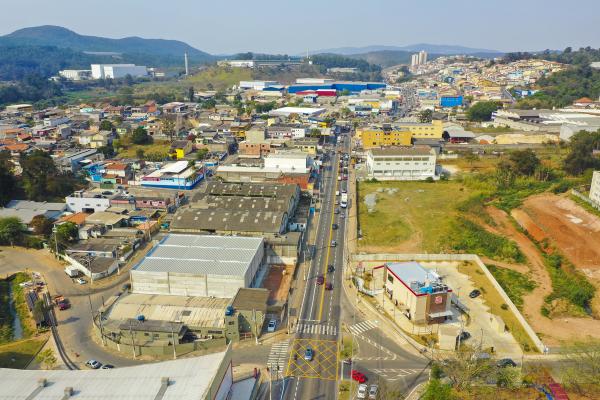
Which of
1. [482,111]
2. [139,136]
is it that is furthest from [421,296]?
[482,111]

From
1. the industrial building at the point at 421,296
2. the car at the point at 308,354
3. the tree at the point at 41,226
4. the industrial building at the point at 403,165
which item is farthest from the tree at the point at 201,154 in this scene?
the car at the point at 308,354

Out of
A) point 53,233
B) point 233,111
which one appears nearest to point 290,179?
point 53,233

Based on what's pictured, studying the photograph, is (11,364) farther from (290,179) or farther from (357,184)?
(357,184)

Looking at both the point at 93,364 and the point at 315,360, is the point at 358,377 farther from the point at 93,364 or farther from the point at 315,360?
the point at 93,364

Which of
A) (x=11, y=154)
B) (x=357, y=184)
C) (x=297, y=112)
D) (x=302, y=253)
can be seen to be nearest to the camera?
(x=302, y=253)

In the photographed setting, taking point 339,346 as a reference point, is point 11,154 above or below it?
above

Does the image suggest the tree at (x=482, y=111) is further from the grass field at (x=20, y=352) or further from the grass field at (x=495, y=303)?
the grass field at (x=20, y=352)

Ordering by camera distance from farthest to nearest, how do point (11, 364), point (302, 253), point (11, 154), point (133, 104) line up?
point (133, 104), point (11, 154), point (302, 253), point (11, 364)
